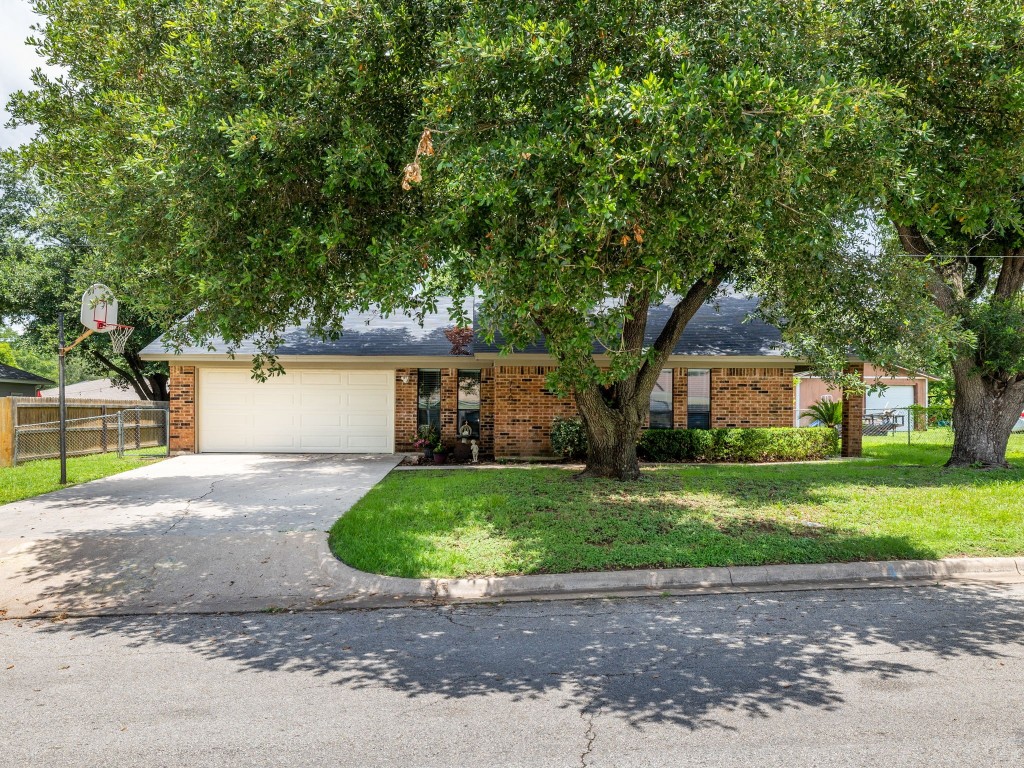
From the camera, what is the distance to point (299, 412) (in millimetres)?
17469

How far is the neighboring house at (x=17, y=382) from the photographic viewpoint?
26919mm

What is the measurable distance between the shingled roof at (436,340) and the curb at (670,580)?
934 cm

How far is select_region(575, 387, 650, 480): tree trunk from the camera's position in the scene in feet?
37.7

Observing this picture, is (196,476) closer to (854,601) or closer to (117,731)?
(117,731)

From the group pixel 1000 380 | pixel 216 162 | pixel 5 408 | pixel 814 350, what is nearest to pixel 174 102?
pixel 216 162

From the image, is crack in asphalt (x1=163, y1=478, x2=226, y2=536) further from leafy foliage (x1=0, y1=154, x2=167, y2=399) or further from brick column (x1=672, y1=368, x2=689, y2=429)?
leafy foliage (x1=0, y1=154, x2=167, y2=399)

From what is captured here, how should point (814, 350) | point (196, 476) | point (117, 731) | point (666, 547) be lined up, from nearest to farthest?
point (117, 731), point (666, 547), point (196, 476), point (814, 350)

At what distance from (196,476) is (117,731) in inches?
391

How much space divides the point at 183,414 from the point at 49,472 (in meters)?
3.88

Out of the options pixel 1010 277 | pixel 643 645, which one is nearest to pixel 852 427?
pixel 1010 277

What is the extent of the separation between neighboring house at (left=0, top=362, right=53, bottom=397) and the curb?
85.7 ft

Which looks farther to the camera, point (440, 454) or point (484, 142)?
point (440, 454)

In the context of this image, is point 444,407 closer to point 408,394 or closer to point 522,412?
point 408,394

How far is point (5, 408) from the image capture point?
14695 mm
